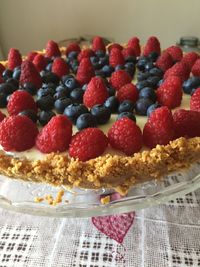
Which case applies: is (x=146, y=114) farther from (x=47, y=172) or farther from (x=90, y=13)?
(x=90, y=13)

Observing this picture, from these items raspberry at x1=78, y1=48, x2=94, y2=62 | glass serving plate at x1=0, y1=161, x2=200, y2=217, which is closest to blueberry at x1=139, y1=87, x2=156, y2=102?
glass serving plate at x1=0, y1=161, x2=200, y2=217

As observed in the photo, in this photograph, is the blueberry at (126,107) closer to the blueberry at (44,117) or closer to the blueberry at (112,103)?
the blueberry at (112,103)


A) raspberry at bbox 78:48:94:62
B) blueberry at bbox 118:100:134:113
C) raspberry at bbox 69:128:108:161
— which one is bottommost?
raspberry at bbox 69:128:108:161

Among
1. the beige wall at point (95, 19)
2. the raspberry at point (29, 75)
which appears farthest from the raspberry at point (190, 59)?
the beige wall at point (95, 19)

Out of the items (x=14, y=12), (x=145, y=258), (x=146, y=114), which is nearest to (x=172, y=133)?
(x=146, y=114)

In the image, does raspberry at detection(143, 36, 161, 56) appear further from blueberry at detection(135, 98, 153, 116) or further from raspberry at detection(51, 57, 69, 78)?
blueberry at detection(135, 98, 153, 116)

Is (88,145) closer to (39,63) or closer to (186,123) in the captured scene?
(186,123)

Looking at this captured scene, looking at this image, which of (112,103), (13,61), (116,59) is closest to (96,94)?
(112,103)
